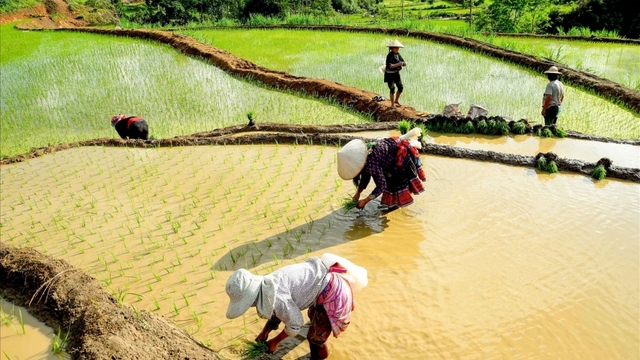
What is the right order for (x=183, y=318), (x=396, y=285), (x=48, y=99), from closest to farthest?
(x=183, y=318) < (x=396, y=285) < (x=48, y=99)

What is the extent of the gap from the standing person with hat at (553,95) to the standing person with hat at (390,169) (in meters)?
3.37

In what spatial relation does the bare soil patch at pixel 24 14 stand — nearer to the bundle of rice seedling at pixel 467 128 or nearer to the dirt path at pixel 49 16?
the dirt path at pixel 49 16

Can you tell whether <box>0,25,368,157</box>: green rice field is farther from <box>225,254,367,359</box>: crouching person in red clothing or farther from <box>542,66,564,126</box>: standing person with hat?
<box>225,254,367,359</box>: crouching person in red clothing

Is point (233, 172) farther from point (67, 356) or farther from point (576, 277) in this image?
point (576, 277)

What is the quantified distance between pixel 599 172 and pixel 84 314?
218 inches

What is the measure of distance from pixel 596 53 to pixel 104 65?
1456cm

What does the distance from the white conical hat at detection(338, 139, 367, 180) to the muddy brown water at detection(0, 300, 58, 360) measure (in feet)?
8.96

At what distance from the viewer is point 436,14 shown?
27391mm

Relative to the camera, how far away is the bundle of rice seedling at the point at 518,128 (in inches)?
270

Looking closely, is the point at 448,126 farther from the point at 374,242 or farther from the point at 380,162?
the point at 374,242

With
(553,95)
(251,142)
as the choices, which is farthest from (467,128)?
(251,142)

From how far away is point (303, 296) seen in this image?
2729mm

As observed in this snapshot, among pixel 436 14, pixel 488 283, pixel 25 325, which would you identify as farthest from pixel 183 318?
pixel 436 14

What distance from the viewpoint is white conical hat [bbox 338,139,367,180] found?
4.16m
